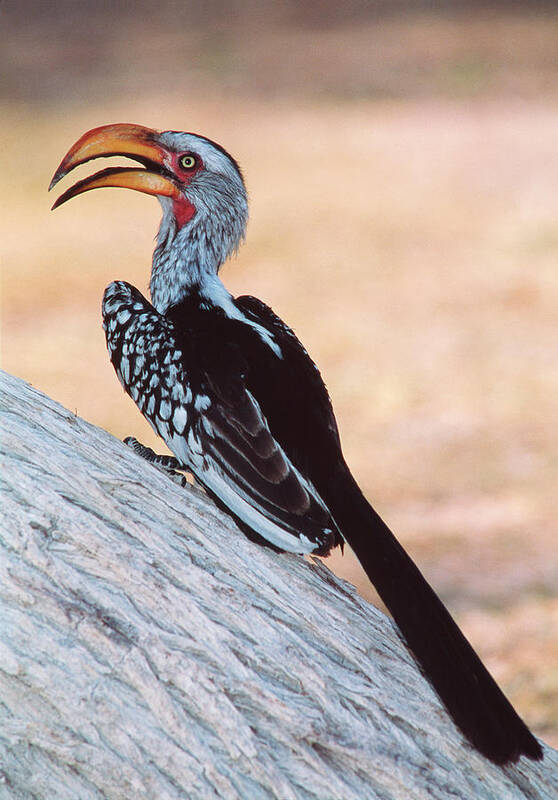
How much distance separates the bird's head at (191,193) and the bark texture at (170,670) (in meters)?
0.94

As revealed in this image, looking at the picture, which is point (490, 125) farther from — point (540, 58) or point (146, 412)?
point (146, 412)

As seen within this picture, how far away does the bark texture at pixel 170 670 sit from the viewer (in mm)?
2170

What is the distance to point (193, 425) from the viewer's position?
269cm

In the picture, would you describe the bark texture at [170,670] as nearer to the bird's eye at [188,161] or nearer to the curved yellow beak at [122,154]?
the curved yellow beak at [122,154]

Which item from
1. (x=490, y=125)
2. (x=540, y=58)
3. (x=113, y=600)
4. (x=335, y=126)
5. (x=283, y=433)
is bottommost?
(x=113, y=600)

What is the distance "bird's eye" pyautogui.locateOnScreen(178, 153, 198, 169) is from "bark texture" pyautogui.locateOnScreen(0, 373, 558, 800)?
1.12 metres

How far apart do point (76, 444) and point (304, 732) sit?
0.82 meters

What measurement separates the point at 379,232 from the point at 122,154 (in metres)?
9.62

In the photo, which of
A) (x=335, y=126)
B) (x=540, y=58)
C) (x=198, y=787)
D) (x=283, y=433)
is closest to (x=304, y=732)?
(x=198, y=787)

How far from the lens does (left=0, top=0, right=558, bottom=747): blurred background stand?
6.76 m

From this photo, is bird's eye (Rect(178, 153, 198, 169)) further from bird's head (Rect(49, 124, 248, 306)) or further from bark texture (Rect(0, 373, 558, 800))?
bark texture (Rect(0, 373, 558, 800))

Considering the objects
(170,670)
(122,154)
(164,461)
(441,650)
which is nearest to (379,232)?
(122,154)

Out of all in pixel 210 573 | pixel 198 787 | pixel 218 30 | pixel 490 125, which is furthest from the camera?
pixel 218 30

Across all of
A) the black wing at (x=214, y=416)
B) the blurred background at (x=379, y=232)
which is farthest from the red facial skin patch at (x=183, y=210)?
the blurred background at (x=379, y=232)
